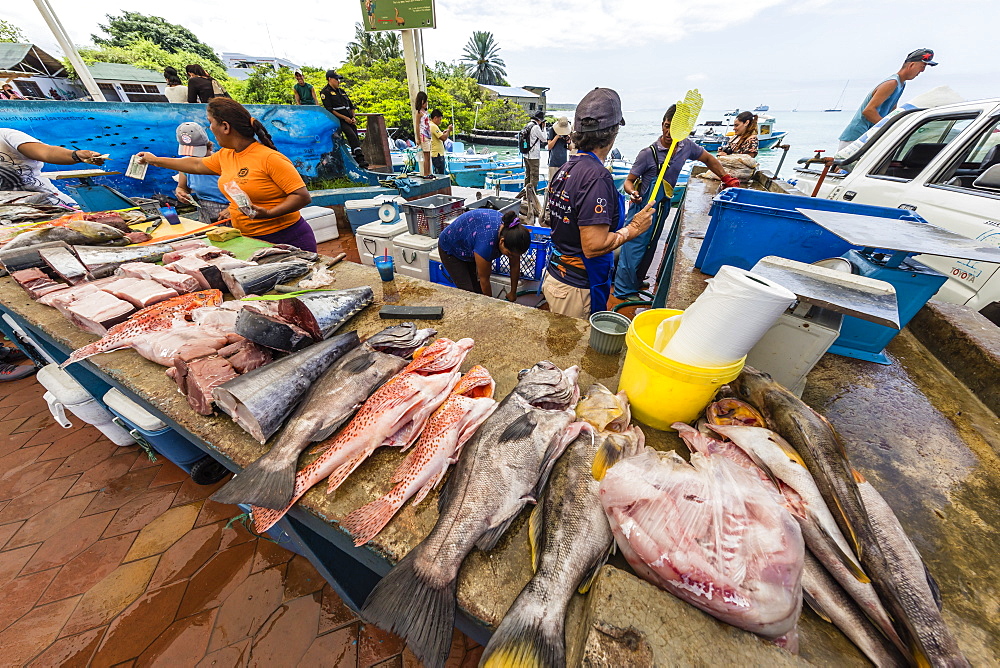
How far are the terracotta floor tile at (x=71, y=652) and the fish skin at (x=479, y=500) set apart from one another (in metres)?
2.64

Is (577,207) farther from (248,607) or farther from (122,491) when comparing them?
(122,491)

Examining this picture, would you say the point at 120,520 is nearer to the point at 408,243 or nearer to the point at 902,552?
the point at 408,243

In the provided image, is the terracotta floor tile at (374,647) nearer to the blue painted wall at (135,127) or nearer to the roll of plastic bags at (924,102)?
the roll of plastic bags at (924,102)

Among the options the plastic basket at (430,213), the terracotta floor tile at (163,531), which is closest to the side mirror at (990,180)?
the plastic basket at (430,213)

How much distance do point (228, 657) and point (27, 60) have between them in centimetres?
4510

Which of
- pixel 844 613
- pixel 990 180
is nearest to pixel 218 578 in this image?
pixel 844 613

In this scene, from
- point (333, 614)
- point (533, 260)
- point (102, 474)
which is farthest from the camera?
point (533, 260)

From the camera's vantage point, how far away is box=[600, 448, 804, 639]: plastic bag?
0.89m

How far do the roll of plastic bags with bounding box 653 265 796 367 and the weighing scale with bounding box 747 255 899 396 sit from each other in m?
0.30

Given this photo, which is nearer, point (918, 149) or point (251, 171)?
point (251, 171)

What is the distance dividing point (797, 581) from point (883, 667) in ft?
1.04

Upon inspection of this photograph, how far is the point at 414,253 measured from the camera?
5.32 meters

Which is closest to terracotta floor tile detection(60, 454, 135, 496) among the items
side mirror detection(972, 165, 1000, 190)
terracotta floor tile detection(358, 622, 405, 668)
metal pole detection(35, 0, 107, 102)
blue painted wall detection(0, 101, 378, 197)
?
terracotta floor tile detection(358, 622, 405, 668)

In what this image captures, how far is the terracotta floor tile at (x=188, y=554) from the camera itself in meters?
2.46
